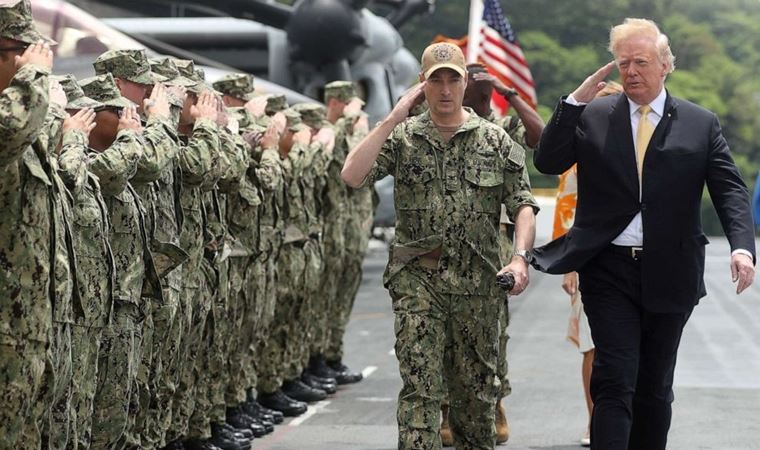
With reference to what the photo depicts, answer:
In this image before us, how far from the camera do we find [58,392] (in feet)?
21.2

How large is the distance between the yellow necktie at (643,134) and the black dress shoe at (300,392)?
5465mm

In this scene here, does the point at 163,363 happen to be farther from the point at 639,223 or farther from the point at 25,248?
the point at 25,248

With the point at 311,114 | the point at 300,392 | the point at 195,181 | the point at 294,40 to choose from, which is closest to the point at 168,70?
the point at 195,181

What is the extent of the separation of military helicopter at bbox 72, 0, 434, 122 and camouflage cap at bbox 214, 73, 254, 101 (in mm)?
10440

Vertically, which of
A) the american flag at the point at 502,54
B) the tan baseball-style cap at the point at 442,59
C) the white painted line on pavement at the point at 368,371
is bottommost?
the white painted line on pavement at the point at 368,371

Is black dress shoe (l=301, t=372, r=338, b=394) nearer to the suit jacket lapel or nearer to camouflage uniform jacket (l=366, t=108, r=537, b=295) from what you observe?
camouflage uniform jacket (l=366, t=108, r=537, b=295)

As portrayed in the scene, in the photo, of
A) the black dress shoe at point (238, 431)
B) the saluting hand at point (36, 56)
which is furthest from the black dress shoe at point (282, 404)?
the saluting hand at point (36, 56)

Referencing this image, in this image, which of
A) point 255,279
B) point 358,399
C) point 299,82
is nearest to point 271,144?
point 255,279

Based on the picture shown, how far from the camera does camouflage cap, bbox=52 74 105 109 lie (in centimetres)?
754

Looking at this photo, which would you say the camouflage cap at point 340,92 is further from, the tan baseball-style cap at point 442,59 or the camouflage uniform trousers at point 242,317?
the tan baseball-style cap at point 442,59

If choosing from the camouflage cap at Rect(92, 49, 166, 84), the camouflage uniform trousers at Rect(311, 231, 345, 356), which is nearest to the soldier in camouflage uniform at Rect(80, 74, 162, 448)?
the camouflage cap at Rect(92, 49, 166, 84)

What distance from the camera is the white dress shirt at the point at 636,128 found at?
748 centimetres

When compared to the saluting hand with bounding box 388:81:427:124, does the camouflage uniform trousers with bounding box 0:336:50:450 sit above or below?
below

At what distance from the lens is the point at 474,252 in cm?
791
